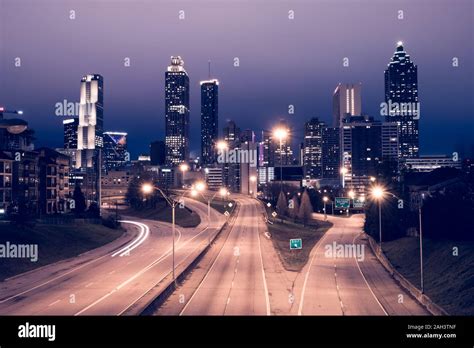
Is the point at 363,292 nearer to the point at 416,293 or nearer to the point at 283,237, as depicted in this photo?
the point at 416,293

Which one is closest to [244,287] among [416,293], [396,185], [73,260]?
[416,293]

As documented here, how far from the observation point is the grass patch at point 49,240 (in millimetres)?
43188

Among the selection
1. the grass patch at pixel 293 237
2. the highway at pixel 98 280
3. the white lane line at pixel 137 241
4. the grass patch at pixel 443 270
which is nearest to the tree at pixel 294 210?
the grass patch at pixel 293 237

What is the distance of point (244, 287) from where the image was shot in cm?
3531

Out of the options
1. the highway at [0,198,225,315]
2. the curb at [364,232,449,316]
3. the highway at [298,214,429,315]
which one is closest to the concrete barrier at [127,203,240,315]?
the highway at [0,198,225,315]

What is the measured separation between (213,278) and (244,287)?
17.5 ft

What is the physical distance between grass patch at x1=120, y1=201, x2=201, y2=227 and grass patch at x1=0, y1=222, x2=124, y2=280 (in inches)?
1096

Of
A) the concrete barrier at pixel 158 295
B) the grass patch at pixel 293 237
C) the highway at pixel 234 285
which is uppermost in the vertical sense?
the concrete barrier at pixel 158 295

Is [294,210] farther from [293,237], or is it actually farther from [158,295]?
[158,295]

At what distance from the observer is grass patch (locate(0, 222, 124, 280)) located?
43.2 metres

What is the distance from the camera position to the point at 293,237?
256 ft

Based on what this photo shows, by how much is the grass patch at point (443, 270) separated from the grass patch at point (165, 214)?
4974 cm

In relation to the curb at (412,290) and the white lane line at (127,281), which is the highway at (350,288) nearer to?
the curb at (412,290)
